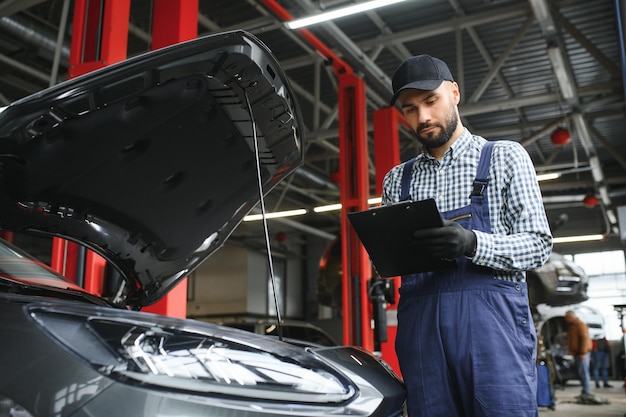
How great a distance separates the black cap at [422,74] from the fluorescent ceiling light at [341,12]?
3.56 metres

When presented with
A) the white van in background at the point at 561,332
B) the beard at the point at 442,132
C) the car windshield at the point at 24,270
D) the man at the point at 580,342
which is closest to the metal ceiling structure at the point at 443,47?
the man at the point at 580,342

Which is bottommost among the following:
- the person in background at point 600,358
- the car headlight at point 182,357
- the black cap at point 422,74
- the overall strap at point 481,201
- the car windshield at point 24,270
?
the person in background at point 600,358

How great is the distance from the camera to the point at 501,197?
1.59 m

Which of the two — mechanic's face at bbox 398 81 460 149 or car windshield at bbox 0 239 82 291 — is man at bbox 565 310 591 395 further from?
car windshield at bbox 0 239 82 291

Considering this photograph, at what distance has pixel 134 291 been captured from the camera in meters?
2.17

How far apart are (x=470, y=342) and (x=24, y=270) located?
134 cm

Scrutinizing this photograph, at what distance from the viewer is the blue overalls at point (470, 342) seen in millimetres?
Result: 1405

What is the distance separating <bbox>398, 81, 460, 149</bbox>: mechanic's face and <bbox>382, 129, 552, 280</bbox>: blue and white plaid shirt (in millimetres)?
48

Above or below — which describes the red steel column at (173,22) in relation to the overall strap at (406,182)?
above

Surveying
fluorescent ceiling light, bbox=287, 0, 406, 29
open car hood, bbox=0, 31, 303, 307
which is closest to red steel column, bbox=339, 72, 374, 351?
fluorescent ceiling light, bbox=287, 0, 406, 29

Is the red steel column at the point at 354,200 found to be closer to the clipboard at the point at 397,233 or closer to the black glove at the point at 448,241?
the clipboard at the point at 397,233

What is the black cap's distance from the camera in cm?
166

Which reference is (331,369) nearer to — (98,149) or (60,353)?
(60,353)

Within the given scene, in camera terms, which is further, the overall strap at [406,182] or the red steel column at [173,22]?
the red steel column at [173,22]
